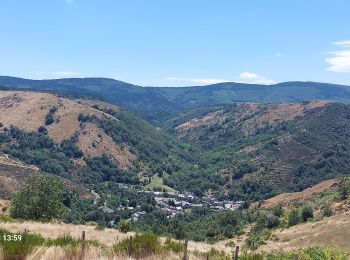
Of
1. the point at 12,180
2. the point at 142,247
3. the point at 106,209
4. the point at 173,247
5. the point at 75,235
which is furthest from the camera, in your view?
the point at 106,209

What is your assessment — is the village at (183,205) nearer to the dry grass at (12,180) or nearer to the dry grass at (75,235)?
the dry grass at (12,180)

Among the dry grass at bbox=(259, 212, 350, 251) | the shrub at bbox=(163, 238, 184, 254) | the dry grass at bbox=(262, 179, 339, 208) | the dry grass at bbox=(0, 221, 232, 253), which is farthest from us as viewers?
the dry grass at bbox=(262, 179, 339, 208)

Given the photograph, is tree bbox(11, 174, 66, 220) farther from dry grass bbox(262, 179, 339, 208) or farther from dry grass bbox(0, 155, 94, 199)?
dry grass bbox(0, 155, 94, 199)

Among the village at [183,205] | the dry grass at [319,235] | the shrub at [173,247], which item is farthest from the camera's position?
the village at [183,205]

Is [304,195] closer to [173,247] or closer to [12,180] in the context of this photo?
[12,180]

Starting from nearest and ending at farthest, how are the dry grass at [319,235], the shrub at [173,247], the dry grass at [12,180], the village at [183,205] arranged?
the shrub at [173,247]
the dry grass at [319,235]
the dry grass at [12,180]
the village at [183,205]

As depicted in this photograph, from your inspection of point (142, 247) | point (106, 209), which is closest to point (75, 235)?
point (142, 247)

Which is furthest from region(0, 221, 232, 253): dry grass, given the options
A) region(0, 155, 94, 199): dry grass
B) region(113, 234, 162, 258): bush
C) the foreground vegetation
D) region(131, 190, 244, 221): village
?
region(131, 190, 244, 221): village

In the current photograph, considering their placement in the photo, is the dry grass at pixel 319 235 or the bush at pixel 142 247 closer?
the bush at pixel 142 247

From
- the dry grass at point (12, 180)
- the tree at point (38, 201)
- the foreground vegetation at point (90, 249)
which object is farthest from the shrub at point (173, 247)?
the dry grass at point (12, 180)

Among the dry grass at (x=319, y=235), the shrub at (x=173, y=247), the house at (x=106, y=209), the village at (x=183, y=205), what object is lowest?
the village at (x=183, y=205)
